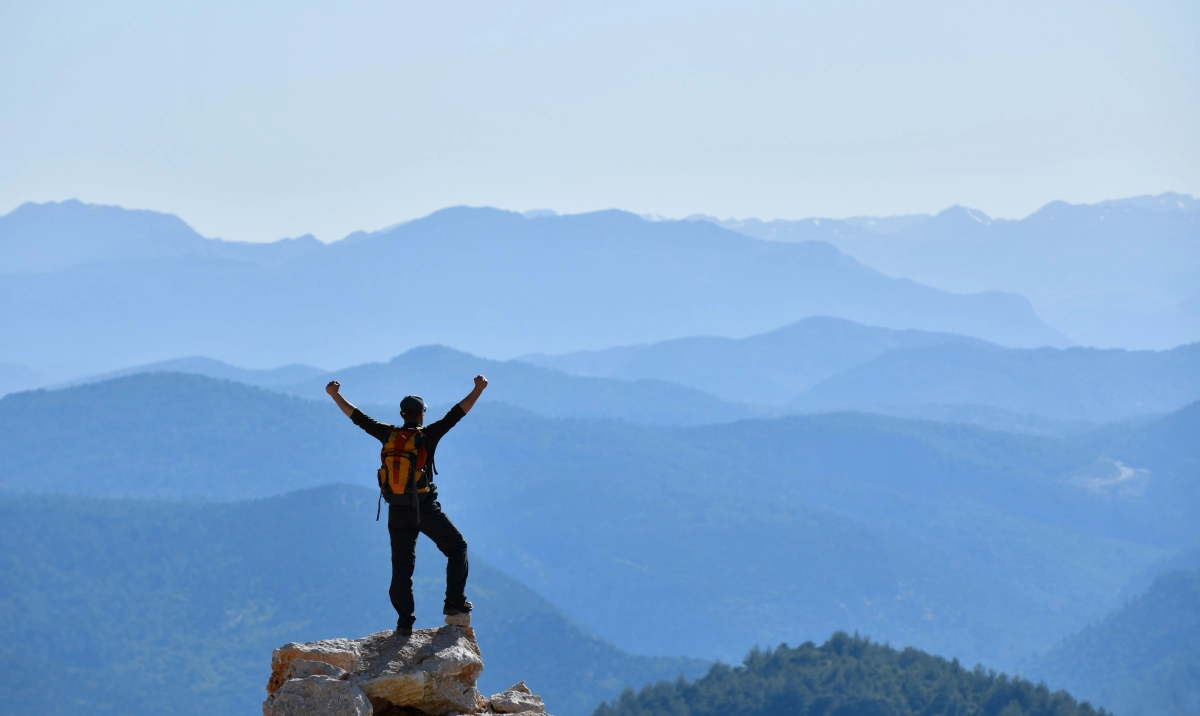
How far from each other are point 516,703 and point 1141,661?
193686mm

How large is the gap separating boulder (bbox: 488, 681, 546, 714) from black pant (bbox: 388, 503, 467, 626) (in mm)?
1804

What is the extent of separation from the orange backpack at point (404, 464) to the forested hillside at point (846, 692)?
9088 cm

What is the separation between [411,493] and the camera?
643 inches

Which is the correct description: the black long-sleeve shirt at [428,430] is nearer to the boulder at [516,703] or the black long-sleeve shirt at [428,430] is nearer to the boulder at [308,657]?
the boulder at [308,657]

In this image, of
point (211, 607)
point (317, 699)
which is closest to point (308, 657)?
point (317, 699)

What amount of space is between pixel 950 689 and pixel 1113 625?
11232 centimetres

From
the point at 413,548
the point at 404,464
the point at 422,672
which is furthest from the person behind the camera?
the point at 413,548

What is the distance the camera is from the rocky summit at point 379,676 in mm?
14984

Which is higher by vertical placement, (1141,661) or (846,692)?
(1141,661)

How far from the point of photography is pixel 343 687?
1519cm

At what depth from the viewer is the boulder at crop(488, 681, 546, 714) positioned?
17.6 meters

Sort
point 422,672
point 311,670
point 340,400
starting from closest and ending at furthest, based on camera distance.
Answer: point 311,670 → point 422,672 → point 340,400

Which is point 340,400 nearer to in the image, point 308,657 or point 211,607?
point 308,657

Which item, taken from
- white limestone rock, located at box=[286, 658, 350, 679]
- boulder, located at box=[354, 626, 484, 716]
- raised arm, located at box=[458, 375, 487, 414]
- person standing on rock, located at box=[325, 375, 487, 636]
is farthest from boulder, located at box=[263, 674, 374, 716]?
raised arm, located at box=[458, 375, 487, 414]
